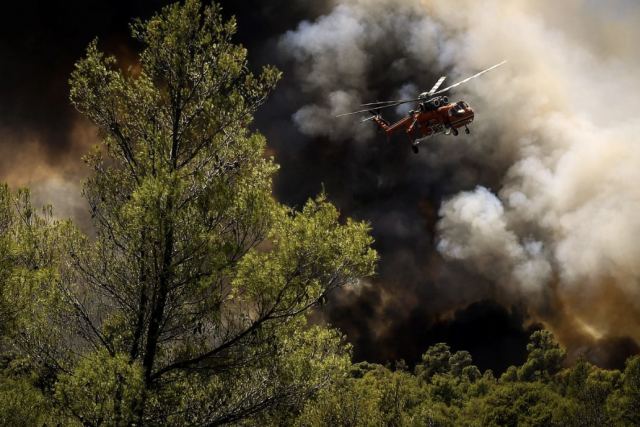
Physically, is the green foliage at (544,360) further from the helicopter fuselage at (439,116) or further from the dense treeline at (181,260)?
the dense treeline at (181,260)

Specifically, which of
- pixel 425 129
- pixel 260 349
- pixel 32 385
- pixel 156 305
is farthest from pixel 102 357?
pixel 425 129

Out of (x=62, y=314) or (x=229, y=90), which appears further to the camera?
(x=229, y=90)

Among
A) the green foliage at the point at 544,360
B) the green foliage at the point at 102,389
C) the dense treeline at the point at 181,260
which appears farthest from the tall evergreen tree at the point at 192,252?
the green foliage at the point at 544,360

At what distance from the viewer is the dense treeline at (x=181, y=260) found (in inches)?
344

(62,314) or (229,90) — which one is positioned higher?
(229,90)

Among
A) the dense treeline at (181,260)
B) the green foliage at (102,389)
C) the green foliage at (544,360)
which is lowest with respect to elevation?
the green foliage at (102,389)

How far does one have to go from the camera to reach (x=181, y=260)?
856cm

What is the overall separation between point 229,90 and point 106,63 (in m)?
2.31

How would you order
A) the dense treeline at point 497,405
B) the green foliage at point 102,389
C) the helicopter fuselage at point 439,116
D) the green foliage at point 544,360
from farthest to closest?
1. the green foliage at point 544,360
2. the helicopter fuselage at point 439,116
3. the dense treeline at point 497,405
4. the green foliage at point 102,389

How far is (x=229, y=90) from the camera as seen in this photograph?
33.1 feet

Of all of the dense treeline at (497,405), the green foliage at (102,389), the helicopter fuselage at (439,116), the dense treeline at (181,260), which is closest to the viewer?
the green foliage at (102,389)

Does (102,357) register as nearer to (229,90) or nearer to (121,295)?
(121,295)

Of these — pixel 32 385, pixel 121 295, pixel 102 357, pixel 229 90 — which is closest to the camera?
pixel 102 357

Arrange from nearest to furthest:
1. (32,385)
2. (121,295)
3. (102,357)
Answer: (102,357)
(32,385)
(121,295)
